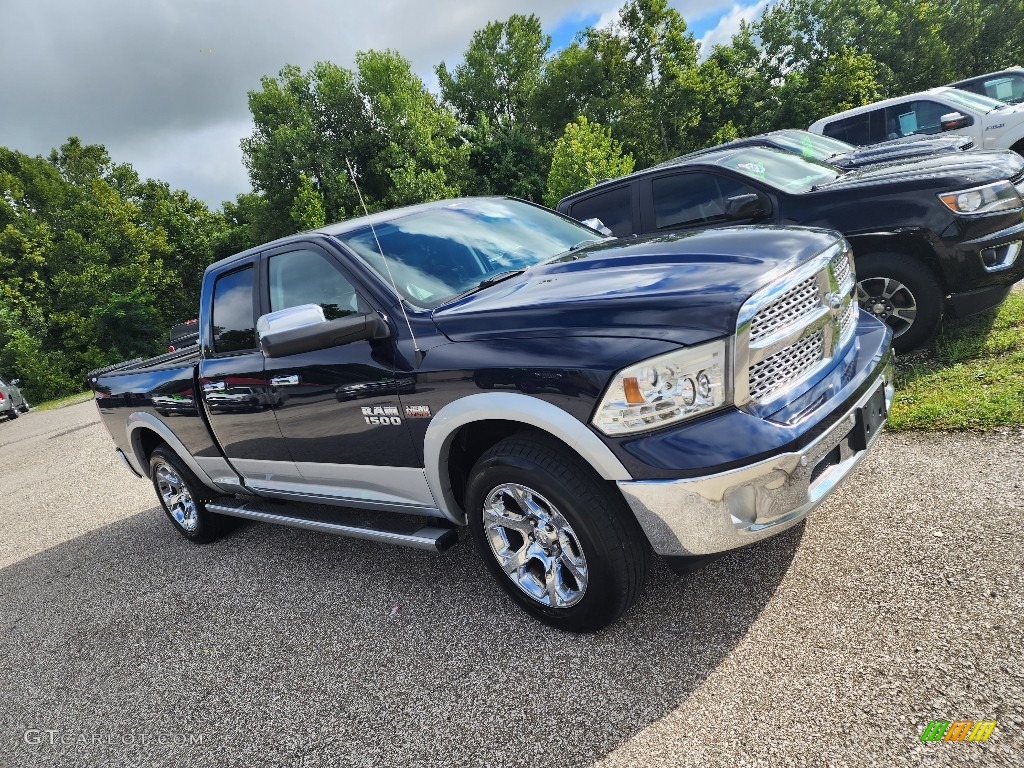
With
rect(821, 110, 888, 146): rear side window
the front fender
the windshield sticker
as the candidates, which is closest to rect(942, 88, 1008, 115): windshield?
rect(821, 110, 888, 146): rear side window

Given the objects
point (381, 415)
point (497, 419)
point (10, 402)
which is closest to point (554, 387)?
point (497, 419)

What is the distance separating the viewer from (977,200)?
4.36m

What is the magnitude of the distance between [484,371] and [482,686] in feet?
4.14

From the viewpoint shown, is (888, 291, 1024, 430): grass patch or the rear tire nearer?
(888, 291, 1024, 430): grass patch

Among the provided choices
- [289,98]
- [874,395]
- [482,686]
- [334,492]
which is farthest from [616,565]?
[289,98]

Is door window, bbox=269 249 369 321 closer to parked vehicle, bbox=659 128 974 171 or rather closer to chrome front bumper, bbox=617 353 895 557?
chrome front bumper, bbox=617 353 895 557

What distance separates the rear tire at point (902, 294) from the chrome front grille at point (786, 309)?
2.29 metres

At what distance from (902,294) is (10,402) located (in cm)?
2187

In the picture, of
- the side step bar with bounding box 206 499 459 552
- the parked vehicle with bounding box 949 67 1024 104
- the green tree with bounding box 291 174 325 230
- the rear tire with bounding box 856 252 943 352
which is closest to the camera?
the side step bar with bounding box 206 499 459 552

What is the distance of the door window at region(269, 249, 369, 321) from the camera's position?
3.18m

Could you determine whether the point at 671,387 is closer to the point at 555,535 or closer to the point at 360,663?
the point at 555,535

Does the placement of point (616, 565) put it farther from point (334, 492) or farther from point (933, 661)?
point (334, 492)

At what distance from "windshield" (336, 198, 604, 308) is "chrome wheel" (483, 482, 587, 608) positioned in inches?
38.2

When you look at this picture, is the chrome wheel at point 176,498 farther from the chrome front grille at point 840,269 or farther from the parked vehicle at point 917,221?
the parked vehicle at point 917,221
